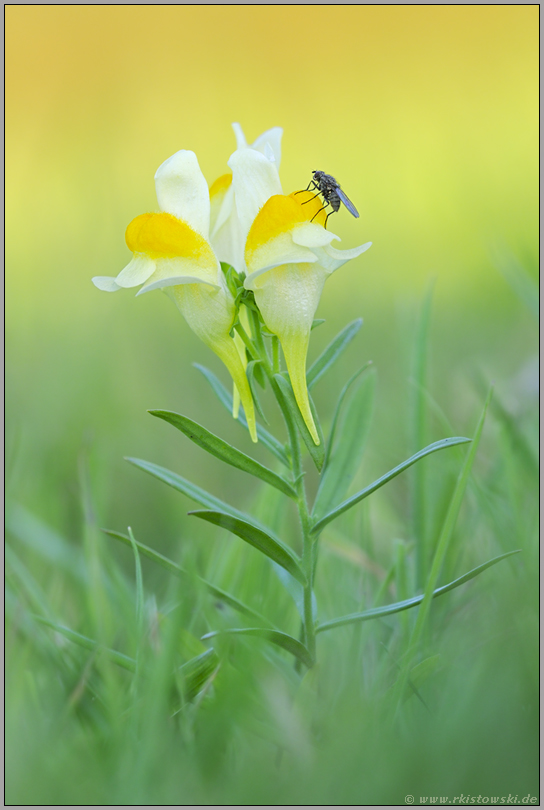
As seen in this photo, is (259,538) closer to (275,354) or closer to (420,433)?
(275,354)

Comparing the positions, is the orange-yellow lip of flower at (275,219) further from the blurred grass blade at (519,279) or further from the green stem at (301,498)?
the blurred grass blade at (519,279)

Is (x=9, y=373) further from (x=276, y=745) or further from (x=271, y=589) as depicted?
(x=276, y=745)

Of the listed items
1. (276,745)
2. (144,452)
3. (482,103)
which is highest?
(482,103)

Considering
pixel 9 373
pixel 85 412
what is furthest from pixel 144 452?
pixel 9 373

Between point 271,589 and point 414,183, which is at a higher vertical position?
point 414,183

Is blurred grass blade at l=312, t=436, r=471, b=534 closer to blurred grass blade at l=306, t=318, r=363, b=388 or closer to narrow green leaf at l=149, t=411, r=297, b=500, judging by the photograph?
narrow green leaf at l=149, t=411, r=297, b=500
